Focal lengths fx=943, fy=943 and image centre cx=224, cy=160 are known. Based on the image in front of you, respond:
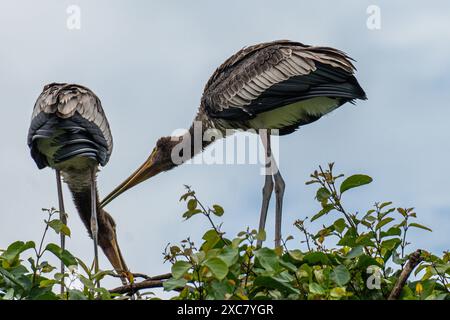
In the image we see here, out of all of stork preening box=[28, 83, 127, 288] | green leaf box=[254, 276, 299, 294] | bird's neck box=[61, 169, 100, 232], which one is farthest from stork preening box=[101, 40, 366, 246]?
green leaf box=[254, 276, 299, 294]

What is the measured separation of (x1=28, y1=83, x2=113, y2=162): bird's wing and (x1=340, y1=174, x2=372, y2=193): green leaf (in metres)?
4.11

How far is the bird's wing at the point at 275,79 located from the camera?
8961mm

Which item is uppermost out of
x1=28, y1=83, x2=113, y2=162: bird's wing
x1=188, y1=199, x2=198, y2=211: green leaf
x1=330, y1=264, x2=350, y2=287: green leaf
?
x1=28, y1=83, x2=113, y2=162: bird's wing

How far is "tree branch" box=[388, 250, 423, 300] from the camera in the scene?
17.9 feet

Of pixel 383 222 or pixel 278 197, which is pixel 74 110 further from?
pixel 383 222

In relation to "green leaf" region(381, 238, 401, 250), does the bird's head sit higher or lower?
higher

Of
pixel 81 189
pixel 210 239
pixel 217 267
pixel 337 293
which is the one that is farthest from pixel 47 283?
pixel 81 189

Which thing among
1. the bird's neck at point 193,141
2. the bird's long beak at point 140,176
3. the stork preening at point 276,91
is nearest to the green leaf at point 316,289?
the stork preening at point 276,91

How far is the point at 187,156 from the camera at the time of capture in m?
11.6

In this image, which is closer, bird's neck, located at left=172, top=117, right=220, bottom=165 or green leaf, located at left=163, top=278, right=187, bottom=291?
green leaf, located at left=163, top=278, right=187, bottom=291

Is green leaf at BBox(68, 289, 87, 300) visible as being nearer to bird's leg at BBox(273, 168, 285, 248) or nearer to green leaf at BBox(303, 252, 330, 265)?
green leaf at BBox(303, 252, 330, 265)

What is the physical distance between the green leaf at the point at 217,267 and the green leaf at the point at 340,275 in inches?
29.2

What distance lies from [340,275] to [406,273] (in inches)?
16.9

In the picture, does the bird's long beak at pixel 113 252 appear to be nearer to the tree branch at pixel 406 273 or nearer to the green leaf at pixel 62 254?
the green leaf at pixel 62 254
